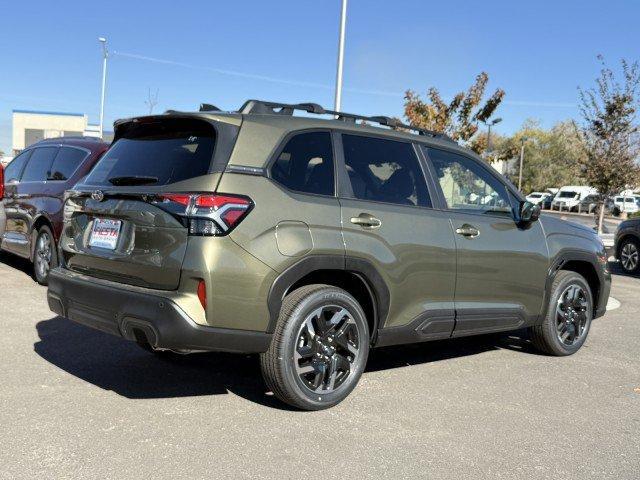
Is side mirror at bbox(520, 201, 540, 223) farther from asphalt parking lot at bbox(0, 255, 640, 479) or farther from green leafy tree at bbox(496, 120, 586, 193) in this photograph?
green leafy tree at bbox(496, 120, 586, 193)

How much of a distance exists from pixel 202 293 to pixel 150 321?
322mm

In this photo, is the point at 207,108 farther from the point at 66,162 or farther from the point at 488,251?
the point at 66,162

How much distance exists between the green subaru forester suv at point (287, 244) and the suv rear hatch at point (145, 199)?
1 centimetres

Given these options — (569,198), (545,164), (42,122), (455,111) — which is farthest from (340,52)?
(42,122)

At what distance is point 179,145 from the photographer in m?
4.14

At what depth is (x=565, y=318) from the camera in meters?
6.02

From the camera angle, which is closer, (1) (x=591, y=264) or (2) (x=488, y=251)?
(2) (x=488, y=251)

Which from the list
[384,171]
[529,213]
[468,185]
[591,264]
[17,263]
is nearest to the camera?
[384,171]

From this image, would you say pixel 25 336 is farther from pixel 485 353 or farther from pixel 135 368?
pixel 485 353

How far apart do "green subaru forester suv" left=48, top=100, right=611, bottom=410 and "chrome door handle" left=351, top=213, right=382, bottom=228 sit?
0.03 feet

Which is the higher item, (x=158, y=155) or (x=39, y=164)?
(x=158, y=155)

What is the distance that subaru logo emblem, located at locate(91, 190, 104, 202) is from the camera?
4275mm

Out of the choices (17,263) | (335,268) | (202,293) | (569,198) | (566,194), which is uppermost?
(566,194)

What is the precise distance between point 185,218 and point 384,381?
81.4 inches
